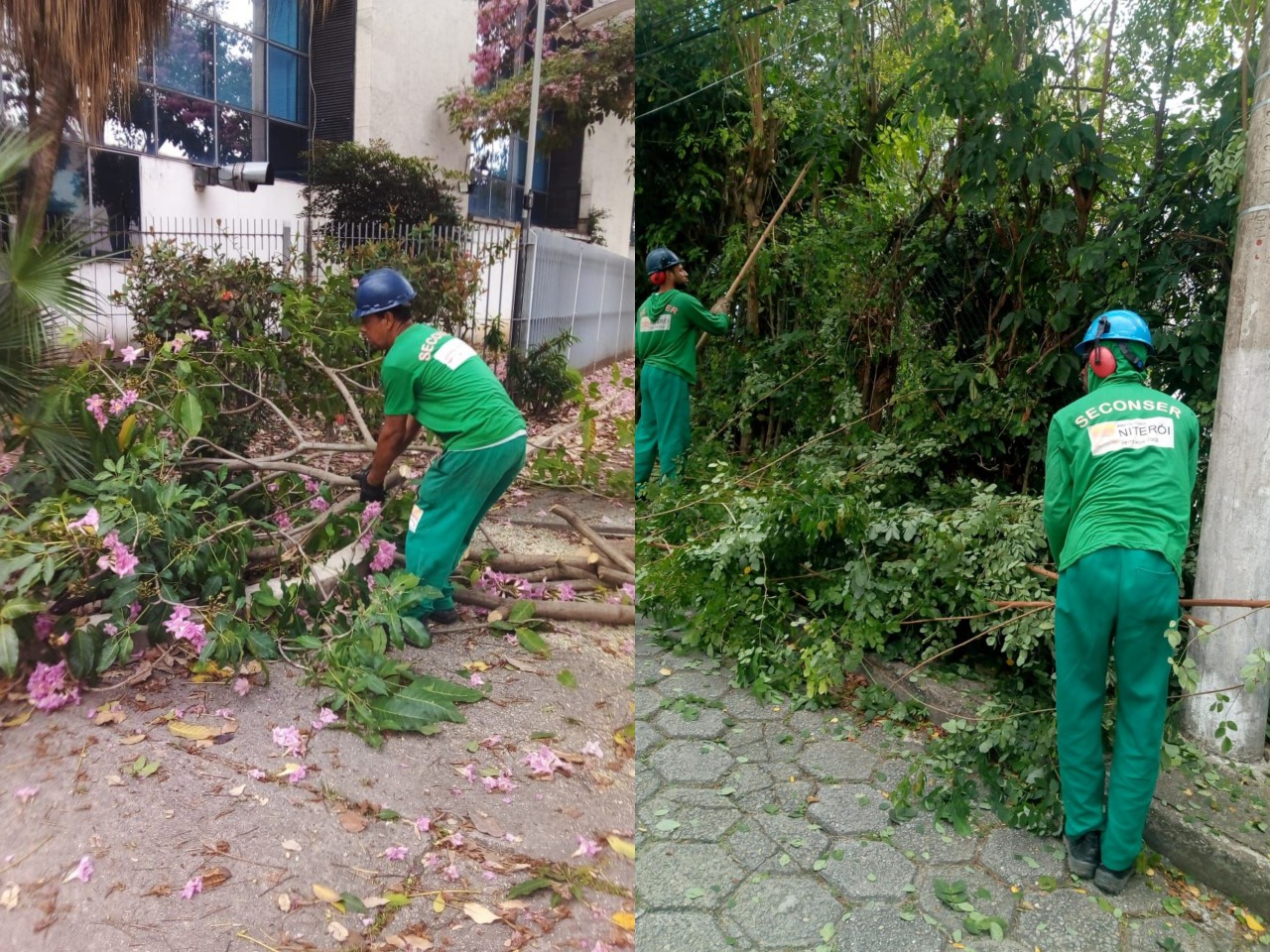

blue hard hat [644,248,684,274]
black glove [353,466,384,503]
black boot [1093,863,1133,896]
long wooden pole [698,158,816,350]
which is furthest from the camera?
long wooden pole [698,158,816,350]

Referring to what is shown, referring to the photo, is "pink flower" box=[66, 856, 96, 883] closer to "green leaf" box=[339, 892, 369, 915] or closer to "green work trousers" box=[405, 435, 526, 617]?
"green leaf" box=[339, 892, 369, 915]

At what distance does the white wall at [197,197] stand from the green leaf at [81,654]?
1.35ft

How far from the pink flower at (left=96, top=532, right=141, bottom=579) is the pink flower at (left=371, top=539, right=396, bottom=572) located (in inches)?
10.2

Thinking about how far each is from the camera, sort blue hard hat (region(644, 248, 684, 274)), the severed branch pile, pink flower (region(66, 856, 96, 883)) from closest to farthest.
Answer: pink flower (region(66, 856, 96, 883))
the severed branch pile
blue hard hat (region(644, 248, 684, 274))

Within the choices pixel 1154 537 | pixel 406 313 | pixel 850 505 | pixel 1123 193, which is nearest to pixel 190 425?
pixel 406 313

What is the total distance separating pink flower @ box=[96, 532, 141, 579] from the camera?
962 mm

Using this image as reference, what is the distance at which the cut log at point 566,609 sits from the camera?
47.3 inches

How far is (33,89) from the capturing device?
0.82 m

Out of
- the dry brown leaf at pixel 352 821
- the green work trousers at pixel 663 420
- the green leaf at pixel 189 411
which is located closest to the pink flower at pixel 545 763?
the dry brown leaf at pixel 352 821

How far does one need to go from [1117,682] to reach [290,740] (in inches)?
64.0

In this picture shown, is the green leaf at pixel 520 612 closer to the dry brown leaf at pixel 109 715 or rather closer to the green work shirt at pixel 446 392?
the green work shirt at pixel 446 392

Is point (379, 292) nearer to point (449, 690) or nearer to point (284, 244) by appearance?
point (284, 244)

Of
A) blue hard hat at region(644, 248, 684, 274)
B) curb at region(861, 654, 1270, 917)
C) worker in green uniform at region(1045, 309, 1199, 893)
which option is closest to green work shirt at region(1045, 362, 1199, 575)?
worker in green uniform at region(1045, 309, 1199, 893)

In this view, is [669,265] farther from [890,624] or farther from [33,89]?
[33,89]
